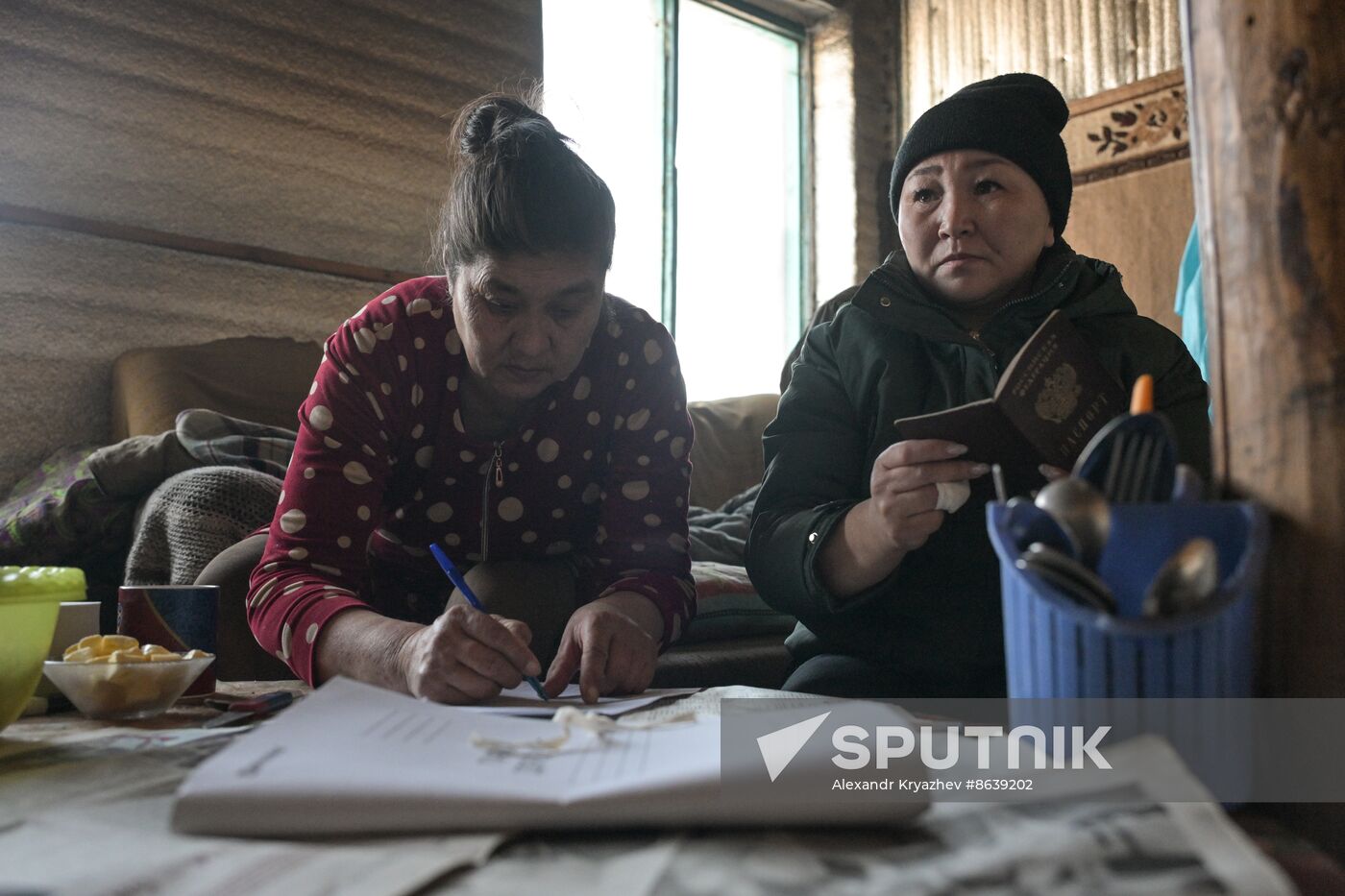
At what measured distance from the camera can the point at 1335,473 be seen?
1.84 ft

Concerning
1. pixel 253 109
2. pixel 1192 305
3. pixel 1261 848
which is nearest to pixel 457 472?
pixel 1261 848

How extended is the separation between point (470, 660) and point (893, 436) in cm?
53

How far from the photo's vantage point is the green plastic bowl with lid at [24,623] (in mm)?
709

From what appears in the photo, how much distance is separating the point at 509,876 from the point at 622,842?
62 mm

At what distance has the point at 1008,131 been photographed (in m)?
1.19

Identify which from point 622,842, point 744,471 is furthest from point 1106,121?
point 622,842

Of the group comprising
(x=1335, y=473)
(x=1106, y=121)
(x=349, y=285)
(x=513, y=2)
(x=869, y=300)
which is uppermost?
(x=513, y=2)

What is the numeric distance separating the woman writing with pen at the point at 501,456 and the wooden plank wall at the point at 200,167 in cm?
142

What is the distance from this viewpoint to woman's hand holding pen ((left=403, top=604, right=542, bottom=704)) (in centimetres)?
84

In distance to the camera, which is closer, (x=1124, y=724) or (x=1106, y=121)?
(x=1124, y=724)

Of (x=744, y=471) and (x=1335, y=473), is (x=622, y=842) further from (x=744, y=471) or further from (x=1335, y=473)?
(x=744, y=471)

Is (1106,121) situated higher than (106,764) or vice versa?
(1106,121)

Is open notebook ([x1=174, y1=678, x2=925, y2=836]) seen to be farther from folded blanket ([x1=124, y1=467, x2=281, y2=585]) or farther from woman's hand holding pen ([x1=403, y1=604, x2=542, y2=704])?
folded blanket ([x1=124, y1=467, x2=281, y2=585])

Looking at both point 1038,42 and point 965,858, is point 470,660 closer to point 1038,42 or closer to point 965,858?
point 965,858
